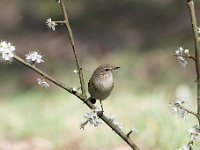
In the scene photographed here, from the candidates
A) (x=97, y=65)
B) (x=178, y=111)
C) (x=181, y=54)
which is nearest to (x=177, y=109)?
(x=178, y=111)

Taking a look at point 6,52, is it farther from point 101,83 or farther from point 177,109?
point 177,109

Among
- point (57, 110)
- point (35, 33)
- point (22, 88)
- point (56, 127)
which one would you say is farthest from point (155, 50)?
point (56, 127)

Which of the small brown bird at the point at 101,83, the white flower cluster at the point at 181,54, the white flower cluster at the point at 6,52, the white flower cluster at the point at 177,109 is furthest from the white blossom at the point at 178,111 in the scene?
the white flower cluster at the point at 6,52

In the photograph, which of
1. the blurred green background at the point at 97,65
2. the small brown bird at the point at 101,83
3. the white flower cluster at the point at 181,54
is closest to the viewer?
the white flower cluster at the point at 181,54

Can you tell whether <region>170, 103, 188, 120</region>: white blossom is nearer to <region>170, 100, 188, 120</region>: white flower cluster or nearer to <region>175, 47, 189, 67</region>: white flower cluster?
<region>170, 100, 188, 120</region>: white flower cluster

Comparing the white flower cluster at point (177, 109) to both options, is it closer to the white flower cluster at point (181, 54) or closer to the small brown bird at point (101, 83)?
the white flower cluster at point (181, 54)

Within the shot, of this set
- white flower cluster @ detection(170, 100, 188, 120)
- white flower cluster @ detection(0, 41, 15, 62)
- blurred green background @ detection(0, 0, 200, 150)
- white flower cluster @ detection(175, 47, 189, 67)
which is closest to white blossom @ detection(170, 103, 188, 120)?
white flower cluster @ detection(170, 100, 188, 120)

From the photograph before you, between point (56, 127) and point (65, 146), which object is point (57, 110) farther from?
point (65, 146)

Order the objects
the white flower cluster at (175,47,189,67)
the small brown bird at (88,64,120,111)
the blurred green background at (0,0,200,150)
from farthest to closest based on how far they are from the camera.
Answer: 1. the blurred green background at (0,0,200,150)
2. the small brown bird at (88,64,120,111)
3. the white flower cluster at (175,47,189,67)
